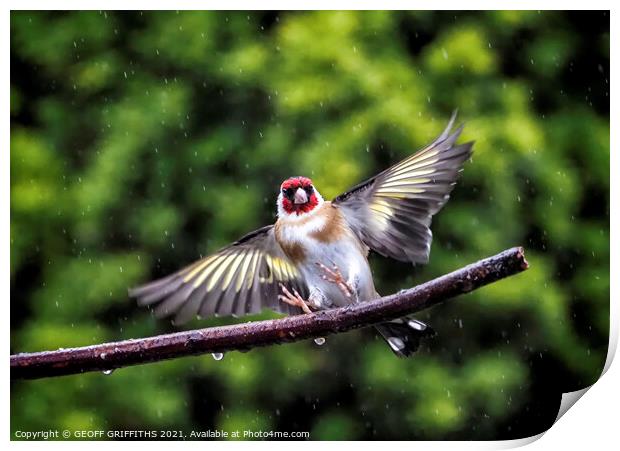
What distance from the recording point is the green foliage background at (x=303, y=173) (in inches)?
76.5

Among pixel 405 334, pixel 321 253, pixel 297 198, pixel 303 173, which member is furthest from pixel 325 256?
pixel 303 173

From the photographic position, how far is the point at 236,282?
1839mm

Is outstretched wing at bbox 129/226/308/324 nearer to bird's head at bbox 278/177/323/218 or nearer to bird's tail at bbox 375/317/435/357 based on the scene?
bird's head at bbox 278/177/323/218

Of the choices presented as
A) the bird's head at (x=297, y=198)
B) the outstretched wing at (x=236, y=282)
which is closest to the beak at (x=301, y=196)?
the bird's head at (x=297, y=198)

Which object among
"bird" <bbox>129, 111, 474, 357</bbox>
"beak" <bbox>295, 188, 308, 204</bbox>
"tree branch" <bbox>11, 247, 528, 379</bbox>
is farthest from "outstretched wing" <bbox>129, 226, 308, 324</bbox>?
"tree branch" <bbox>11, 247, 528, 379</bbox>

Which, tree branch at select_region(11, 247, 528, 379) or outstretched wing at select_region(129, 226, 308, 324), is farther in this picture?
outstretched wing at select_region(129, 226, 308, 324)

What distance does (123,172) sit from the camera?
2.05m

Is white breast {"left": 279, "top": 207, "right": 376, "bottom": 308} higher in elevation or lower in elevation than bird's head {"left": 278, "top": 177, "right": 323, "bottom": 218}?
lower

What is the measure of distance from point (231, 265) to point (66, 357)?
0.47 meters

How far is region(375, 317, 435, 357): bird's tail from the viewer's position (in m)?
1.79

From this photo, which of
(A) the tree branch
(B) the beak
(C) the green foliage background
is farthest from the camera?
(C) the green foliage background

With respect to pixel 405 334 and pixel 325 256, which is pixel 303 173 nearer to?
pixel 325 256

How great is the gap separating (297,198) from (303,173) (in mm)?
320

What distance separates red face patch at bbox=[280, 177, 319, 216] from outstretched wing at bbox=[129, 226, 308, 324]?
0.08 m
